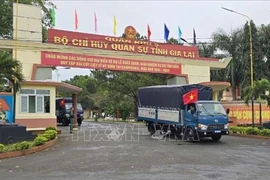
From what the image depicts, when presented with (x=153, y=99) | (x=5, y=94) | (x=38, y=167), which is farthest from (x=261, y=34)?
(x=38, y=167)

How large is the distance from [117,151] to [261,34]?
33.9 m

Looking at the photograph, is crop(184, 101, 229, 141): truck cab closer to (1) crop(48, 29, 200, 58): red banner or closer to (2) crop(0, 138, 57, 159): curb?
(2) crop(0, 138, 57, 159): curb

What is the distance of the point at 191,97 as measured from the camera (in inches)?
727

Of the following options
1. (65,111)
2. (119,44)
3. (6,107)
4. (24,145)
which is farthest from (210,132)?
(65,111)

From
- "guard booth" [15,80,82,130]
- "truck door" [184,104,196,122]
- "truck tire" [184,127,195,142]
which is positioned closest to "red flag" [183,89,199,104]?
"truck door" [184,104,196,122]

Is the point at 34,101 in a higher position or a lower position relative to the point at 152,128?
higher

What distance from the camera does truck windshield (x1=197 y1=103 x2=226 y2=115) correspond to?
57.2 feet

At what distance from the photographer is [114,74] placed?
4078cm

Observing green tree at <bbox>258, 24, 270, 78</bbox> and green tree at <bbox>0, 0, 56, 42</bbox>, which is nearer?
green tree at <bbox>0, 0, 56, 42</bbox>

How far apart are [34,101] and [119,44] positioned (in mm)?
7883

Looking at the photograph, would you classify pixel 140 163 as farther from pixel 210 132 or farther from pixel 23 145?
pixel 210 132

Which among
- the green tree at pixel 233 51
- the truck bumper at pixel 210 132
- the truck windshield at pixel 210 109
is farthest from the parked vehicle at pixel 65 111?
the green tree at pixel 233 51

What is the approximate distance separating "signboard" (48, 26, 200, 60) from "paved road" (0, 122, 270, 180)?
34.9 feet

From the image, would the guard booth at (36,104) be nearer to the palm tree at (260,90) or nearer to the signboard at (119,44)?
the signboard at (119,44)
